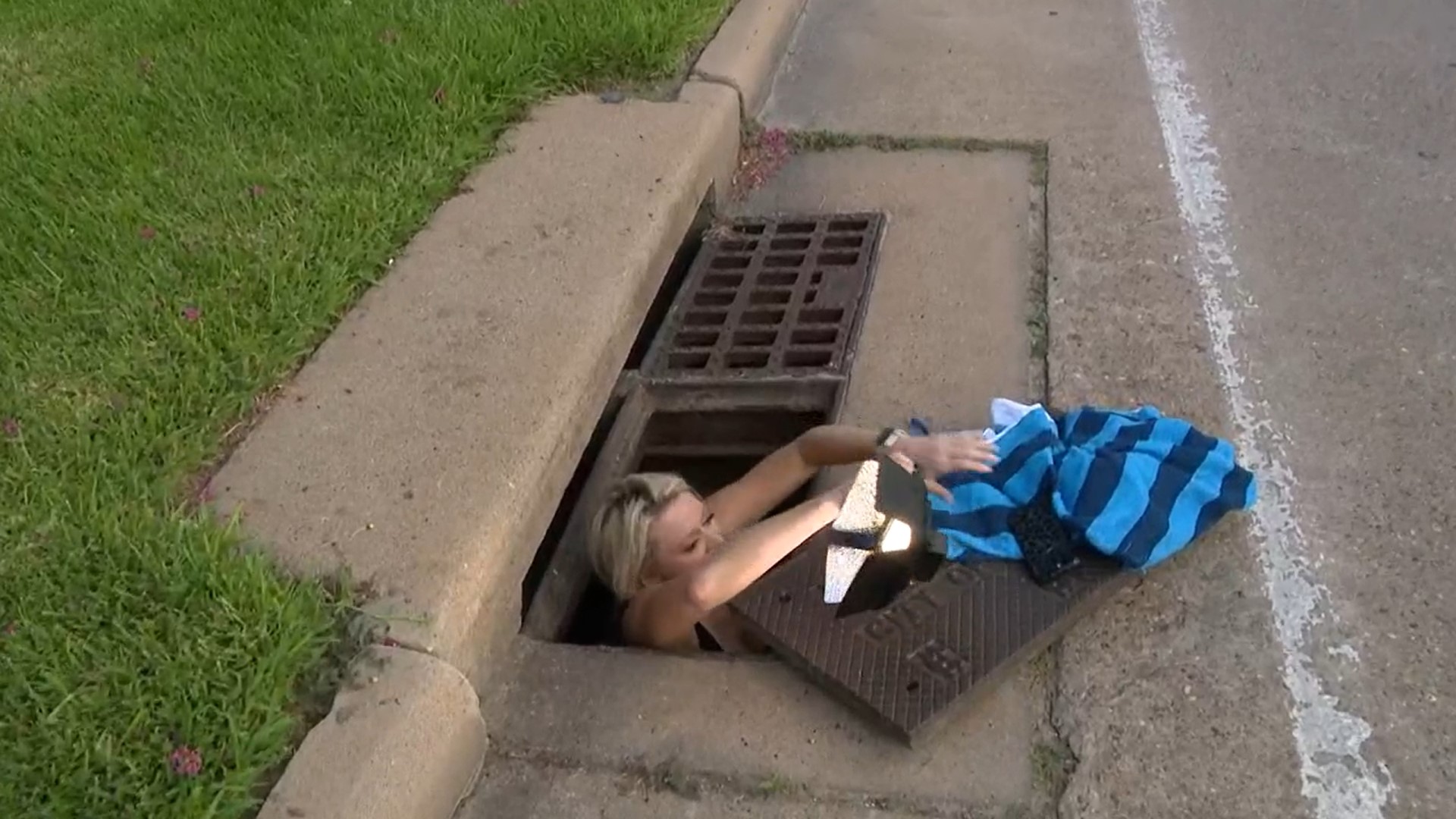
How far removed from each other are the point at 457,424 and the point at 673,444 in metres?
0.80

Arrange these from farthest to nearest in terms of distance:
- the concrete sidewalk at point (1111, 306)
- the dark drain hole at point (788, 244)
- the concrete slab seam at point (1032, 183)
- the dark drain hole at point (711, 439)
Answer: the dark drain hole at point (788, 244)
the dark drain hole at point (711, 439)
the concrete slab seam at point (1032, 183)
the concrete sidewalk at point (1111, 306)

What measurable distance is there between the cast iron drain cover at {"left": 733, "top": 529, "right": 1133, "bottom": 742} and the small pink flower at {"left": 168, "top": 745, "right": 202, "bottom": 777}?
109cm

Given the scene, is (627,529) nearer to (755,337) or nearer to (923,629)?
(923,629)

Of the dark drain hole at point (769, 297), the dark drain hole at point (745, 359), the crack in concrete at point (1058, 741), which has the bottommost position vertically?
the dark drain hole at point (769, 297)

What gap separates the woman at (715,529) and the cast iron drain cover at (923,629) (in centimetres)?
9

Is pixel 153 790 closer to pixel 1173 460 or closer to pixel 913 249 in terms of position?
pixel 1173 460

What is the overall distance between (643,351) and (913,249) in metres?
0.88

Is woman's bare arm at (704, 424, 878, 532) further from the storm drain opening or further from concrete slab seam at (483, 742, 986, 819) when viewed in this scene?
concrete slab seam at (483, 742, 986, 819)

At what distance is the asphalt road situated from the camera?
97.2 inches

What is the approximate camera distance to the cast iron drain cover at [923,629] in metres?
2.53

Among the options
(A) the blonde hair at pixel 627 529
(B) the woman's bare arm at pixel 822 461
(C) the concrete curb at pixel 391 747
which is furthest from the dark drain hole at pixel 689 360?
(C) the concrete curb at pixel 391 747

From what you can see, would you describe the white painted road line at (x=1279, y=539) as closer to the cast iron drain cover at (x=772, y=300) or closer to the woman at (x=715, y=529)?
the woman at (x=715, y=529)

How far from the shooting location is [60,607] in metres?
2.48

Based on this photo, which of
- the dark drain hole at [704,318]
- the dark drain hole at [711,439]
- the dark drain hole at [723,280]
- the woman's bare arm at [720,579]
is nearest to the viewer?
the woman's bare arm at [720,579]
